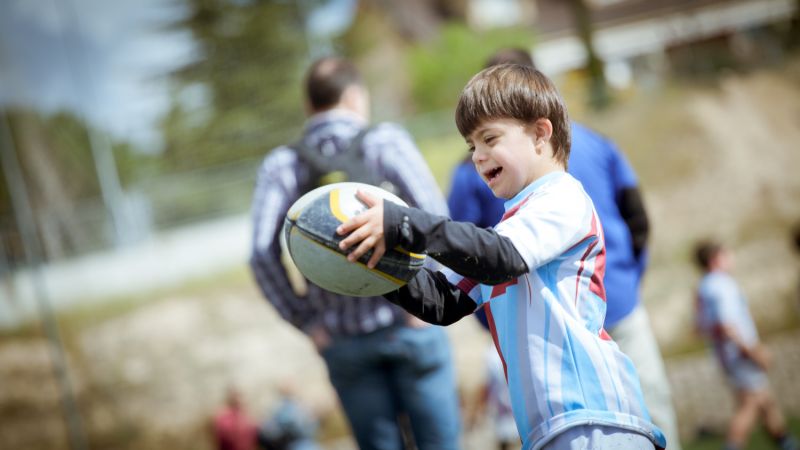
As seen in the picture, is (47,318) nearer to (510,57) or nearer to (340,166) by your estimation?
(340,166)

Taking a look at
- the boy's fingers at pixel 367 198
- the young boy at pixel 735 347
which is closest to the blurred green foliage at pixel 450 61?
the young boy at pixel 735 347

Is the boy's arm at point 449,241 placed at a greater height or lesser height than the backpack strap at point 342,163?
lesser

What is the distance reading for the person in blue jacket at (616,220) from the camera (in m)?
3.90

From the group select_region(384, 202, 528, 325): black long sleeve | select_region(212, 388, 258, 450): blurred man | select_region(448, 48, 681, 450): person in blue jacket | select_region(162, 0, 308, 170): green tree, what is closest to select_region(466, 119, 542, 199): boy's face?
select_region(384, 202, 528, 325): black long sleeve

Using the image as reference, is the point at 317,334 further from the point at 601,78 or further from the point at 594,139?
the point at 601,78

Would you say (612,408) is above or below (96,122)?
below

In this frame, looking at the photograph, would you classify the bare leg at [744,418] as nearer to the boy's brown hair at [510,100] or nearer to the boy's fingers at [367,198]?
the boy's brown hair at [510,100]

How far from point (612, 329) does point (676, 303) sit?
1032 centimetres

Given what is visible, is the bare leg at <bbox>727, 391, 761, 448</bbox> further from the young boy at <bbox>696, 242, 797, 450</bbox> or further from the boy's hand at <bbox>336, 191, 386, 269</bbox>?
the boy's hand at <bbox>336, 191, 386, 269</bbox>

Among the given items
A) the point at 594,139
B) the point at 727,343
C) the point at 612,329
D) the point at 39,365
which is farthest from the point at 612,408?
the point at 39,365

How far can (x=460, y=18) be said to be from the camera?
1580 inches

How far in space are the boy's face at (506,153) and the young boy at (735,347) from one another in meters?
5.66

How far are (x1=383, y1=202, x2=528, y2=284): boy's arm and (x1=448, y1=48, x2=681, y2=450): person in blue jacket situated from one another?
6.30ft

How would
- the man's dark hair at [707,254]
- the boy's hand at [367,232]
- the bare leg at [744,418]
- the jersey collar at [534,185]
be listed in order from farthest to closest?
the man's dark hair at [707,254]
the bare leg at [744,418]
the jersey collar at [534,185]
the boy's hand at [367,232]
